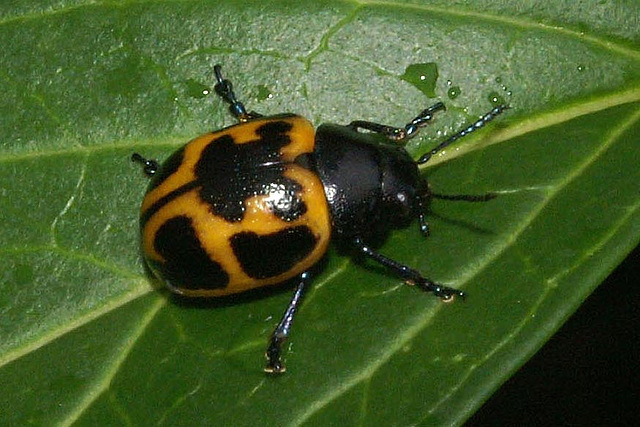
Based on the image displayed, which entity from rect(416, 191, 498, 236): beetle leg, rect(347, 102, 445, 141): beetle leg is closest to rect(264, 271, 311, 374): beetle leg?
rect(416, 191, 498, 236): beetle leg

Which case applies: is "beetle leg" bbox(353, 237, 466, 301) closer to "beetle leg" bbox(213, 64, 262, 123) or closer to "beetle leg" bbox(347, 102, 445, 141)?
"beetle leg" bbox(347, 102, 445, 141)

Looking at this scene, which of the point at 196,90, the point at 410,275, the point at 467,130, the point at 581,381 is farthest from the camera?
the point at 581,381

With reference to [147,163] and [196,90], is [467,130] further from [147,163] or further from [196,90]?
[147,163]

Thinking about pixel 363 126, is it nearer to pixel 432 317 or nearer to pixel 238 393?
pixel 432 317

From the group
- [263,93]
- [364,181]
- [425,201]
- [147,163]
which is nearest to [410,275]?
[425,201]


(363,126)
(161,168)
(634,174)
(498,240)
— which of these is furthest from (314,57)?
(634,174)
